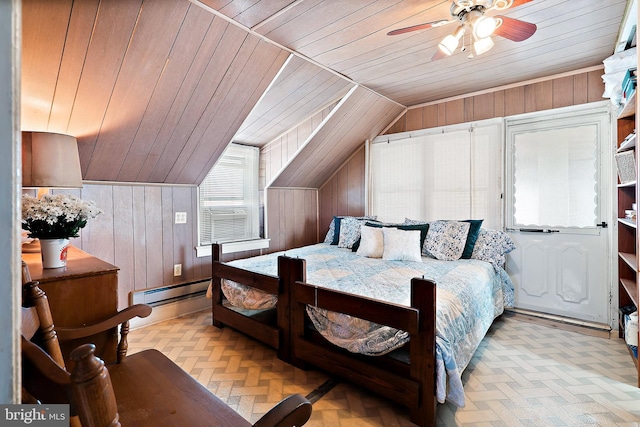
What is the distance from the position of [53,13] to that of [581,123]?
398 cm

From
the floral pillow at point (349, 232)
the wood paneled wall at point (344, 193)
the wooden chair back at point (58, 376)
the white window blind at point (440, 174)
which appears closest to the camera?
the wooden chair back at point (58, 376)

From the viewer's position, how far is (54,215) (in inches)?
56.0

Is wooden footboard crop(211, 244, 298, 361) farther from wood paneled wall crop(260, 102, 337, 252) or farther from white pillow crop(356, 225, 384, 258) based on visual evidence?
wood paneled wall crop(260, 102, 337, 252)

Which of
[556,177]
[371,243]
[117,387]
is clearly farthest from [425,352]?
[556,177]

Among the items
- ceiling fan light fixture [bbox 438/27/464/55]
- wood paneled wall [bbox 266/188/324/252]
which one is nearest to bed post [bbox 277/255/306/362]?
ceiling fan light fixture [bbox 438/27/464/55]

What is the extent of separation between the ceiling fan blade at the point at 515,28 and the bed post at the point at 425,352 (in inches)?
56.2

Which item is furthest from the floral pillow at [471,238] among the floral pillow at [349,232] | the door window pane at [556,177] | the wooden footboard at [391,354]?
the wooden footboard at [391,354]

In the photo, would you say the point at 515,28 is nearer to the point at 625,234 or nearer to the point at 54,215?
the point at 625,234

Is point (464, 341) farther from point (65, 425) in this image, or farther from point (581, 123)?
point (581, 123)

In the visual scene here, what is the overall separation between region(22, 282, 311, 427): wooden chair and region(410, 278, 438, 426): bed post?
90 cm

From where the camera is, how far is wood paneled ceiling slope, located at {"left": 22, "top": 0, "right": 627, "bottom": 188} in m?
1.78

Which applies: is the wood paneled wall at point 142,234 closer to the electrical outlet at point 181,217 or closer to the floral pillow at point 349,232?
the electrical outlet at point 181,217

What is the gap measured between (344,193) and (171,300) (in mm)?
2591

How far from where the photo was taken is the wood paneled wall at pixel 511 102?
9.29 feet
